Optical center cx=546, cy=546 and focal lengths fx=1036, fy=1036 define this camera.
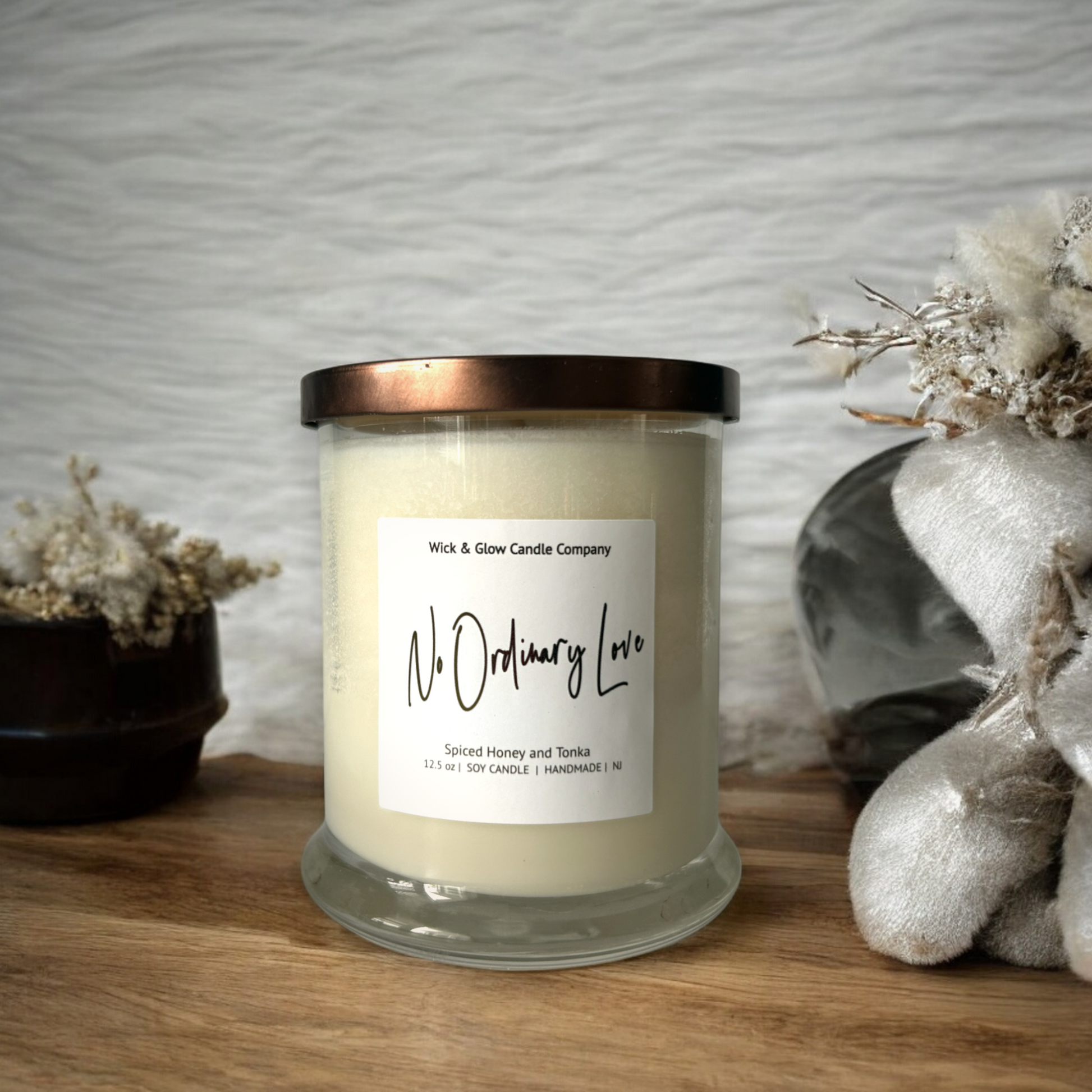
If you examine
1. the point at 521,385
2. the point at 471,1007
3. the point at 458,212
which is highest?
the point at 458,212

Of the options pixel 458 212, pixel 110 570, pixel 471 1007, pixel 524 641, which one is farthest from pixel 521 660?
pixel 458 212

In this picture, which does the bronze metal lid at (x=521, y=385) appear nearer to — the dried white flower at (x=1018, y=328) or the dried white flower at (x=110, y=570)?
the dried white flower at (x=1018, y=328)

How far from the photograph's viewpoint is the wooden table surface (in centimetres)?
34

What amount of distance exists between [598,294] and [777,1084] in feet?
1.64

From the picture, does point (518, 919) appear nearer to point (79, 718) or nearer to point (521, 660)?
point (521, 660)

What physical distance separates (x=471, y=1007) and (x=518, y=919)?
0.04 metres

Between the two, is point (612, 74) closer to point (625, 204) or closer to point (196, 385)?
point (625, 204)

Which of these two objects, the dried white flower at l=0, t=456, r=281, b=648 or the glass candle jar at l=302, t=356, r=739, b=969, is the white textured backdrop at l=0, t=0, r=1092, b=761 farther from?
the glass candle jar at l=302, t=356, r=739, b=969

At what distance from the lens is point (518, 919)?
414mm

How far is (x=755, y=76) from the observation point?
0.67 metres

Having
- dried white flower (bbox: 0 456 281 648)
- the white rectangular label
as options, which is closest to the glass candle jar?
the white rectangular label

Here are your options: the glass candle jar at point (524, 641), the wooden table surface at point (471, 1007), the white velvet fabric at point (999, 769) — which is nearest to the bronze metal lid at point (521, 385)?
the glass candle jar at point (524, 641)

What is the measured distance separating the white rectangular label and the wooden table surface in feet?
0.23

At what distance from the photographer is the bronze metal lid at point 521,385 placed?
1.26 ft
